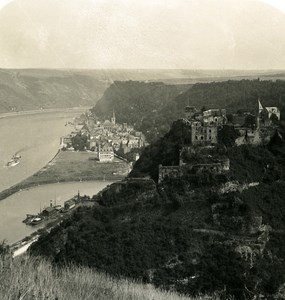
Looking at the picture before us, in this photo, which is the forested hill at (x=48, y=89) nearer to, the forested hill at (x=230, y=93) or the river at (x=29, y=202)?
the forested hill at (x=230, y=93)

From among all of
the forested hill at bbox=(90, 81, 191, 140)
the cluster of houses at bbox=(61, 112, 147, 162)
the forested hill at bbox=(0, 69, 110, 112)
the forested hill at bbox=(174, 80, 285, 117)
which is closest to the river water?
the cluster of houses at bbox=(61, 112, 147, 162)

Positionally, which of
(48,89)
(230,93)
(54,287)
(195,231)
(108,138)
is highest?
(54,287)

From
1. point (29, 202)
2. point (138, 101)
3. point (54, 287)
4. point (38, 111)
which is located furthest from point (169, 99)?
point (54, 287)

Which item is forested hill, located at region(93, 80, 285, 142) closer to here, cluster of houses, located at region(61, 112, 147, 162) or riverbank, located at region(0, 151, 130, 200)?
cluster of houses, located at region(61, 112, 147, 162)

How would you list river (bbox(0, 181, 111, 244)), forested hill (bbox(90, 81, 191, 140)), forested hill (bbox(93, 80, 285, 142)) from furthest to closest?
forested hill (bbox(90, 81, 191, 140)) < forested hill (bbox(93, 80, 285, 142)) < river (bbox(0, 181, 111, 244))

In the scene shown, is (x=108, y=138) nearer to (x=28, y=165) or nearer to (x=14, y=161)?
(x=28, y=165)

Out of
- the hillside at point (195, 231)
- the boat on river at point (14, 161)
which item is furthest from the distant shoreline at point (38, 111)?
the hillside at point (195, 231)
